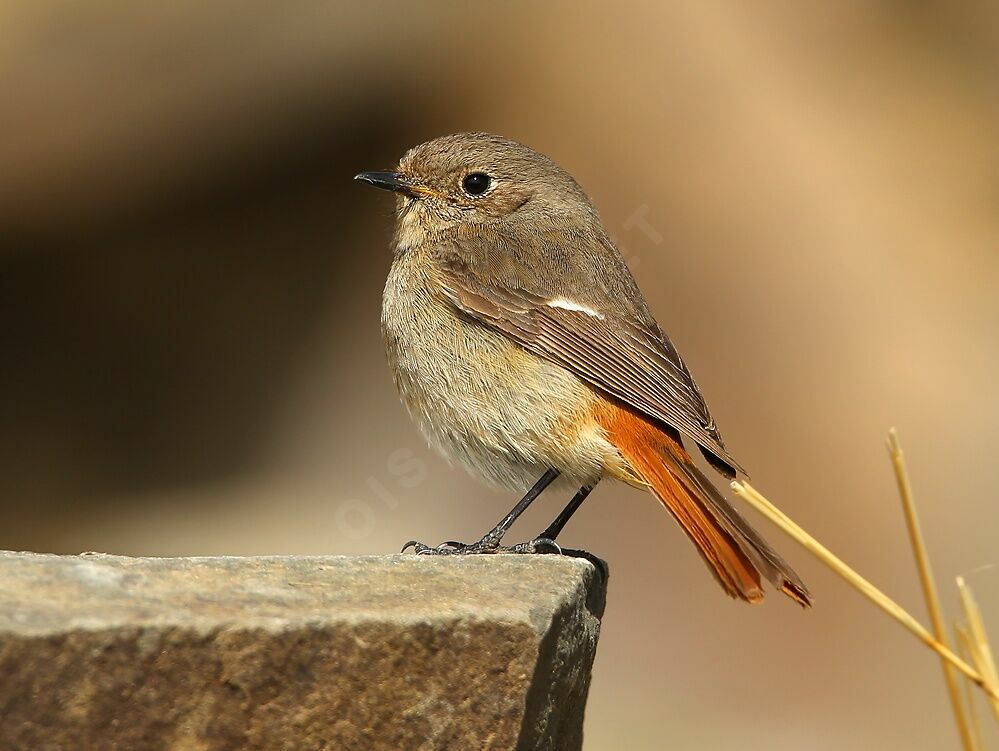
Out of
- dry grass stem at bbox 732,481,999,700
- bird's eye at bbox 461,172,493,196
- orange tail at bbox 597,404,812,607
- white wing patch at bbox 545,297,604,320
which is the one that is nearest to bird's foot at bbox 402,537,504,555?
orange tail at bbox 597,404,812,607

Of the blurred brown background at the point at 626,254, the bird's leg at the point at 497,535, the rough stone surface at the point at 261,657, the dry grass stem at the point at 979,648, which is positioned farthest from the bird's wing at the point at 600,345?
the blurred brown background at the point at 626,254

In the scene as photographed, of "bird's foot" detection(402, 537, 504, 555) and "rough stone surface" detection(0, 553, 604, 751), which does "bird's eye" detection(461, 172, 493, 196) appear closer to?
"bird's foot" detection(402, 537, 504, 555)

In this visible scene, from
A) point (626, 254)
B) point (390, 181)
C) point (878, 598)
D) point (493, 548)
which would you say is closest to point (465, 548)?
point (493, 548)

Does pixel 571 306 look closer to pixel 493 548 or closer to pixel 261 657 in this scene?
pixel 493 548

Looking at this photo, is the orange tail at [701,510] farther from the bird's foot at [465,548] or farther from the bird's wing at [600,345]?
the bird's foot at [465,548]

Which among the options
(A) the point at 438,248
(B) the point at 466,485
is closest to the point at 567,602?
(A) the point at 438,248

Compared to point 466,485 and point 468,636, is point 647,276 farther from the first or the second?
point 468,636
